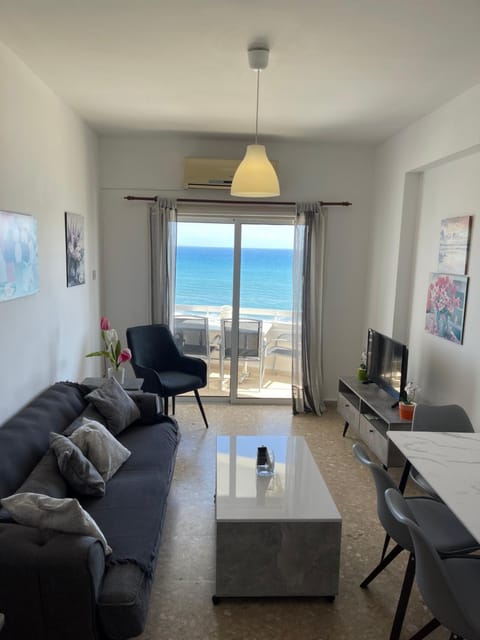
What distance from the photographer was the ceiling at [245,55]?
6.73 ft

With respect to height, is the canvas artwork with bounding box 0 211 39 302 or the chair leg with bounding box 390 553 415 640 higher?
the canvas artwork with bounding box 0 211 39 302

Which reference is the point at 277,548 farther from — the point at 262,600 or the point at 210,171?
the point at 210,171

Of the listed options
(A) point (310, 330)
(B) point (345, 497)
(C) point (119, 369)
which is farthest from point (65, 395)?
(A) point (310, 330)

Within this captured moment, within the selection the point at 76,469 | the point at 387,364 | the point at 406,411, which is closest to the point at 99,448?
the point at 76,469

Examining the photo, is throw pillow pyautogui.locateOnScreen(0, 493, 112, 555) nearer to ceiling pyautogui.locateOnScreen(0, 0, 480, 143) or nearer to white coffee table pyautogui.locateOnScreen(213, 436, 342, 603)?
white coffee table pyautogui.locateOnScreen(213, 436, 342, 603)

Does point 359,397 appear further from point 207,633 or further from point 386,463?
point 207,633

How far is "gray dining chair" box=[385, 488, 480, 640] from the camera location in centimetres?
147

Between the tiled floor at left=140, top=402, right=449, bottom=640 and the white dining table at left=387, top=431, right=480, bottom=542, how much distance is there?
2.51ft

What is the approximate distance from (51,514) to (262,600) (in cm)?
113

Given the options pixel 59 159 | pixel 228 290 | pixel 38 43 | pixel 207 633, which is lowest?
pixel 207 633

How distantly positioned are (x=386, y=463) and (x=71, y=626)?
242 cm

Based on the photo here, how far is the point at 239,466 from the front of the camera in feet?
8.91

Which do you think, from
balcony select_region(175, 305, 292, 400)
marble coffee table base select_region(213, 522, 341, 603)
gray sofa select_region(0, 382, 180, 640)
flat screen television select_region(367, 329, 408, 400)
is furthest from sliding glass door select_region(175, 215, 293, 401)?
marble coffee table base select_region(213, 522, 341, 603)

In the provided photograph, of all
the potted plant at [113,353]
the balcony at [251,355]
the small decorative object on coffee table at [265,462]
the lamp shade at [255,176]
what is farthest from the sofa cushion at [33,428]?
the balcony at [251,355]
